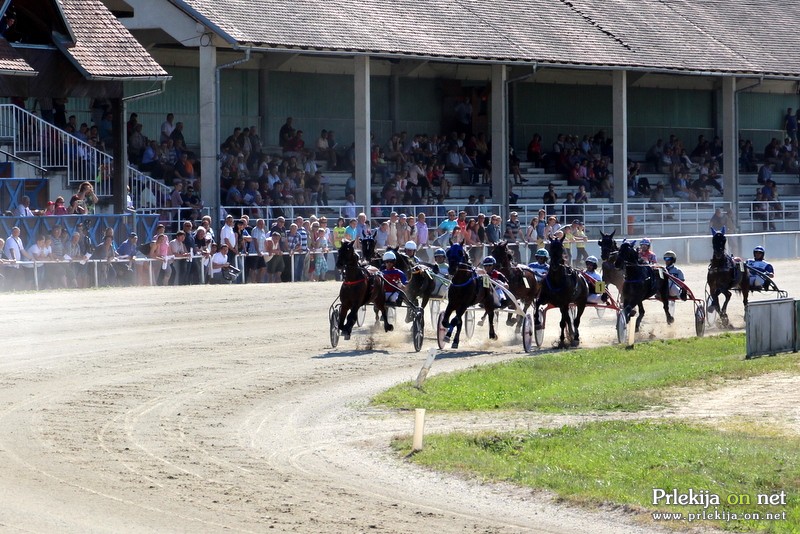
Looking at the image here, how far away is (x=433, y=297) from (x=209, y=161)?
29.9 ft

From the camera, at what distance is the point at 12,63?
998 inches

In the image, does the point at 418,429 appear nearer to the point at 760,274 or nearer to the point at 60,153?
the point at 760,274

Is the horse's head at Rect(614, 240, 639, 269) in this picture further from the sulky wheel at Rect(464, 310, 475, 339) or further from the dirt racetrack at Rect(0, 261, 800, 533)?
the sulky wheel at Rect(464, 310, 475, 339)

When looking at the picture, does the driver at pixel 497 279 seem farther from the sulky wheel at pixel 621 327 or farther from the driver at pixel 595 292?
the sulky wheel at pixel 621 327

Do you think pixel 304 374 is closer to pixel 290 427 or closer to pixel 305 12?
pixel 290 427

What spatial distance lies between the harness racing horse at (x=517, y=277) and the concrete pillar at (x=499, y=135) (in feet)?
45.3

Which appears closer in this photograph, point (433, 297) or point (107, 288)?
point (433, 297)

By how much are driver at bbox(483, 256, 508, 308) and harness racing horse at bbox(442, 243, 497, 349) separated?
29cm

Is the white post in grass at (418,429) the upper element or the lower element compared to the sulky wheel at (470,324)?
lower

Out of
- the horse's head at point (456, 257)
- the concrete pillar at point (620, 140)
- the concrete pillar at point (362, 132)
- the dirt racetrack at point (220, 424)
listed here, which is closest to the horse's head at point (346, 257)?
the dirt racetrack at point (220, 424)

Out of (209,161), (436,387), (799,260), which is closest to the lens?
(436,387)

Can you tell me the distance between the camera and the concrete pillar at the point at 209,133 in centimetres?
2848

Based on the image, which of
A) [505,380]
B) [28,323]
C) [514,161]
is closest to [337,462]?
[505,380]

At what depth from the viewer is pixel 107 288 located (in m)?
23.6
